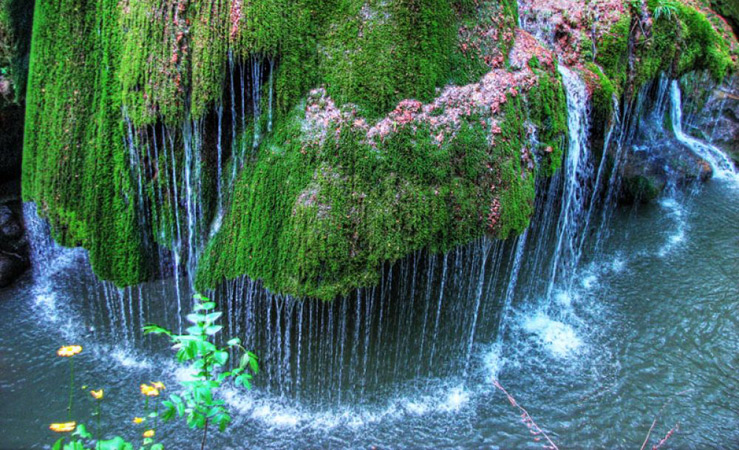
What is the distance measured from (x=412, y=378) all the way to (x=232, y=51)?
12.6 ft

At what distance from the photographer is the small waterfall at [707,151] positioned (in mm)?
9492

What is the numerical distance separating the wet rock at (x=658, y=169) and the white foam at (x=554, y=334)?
4060mm

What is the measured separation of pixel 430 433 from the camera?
4.54 m

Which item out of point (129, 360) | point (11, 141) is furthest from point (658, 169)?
point (11, 141)

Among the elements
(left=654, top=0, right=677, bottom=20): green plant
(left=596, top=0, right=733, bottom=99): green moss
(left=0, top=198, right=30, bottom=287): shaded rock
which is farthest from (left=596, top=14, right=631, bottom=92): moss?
(left=0, top=198, right=30, bottom=287): shaded rock

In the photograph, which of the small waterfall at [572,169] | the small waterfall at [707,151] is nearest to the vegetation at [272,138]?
the small waterfall at [572,169]

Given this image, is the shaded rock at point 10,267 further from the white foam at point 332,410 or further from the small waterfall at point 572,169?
the small waterfall at point 572,169

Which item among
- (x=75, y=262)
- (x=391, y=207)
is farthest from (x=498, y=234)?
(x=75, y=262)

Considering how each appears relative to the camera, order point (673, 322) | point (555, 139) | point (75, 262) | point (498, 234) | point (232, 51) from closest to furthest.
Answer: point (232, 51), point (498, 234), point (555, 139), point (673, 322), point (75, 262)

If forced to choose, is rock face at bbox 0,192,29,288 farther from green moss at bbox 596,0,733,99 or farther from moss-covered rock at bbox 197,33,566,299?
green moss at bbox 596,0,733,99

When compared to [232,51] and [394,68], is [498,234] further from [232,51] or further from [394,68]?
[232,51]

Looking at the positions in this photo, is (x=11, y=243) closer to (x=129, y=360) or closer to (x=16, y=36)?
(x=16, y=36)

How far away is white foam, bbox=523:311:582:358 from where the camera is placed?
221 inches

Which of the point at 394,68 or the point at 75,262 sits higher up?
the point at 394,68
